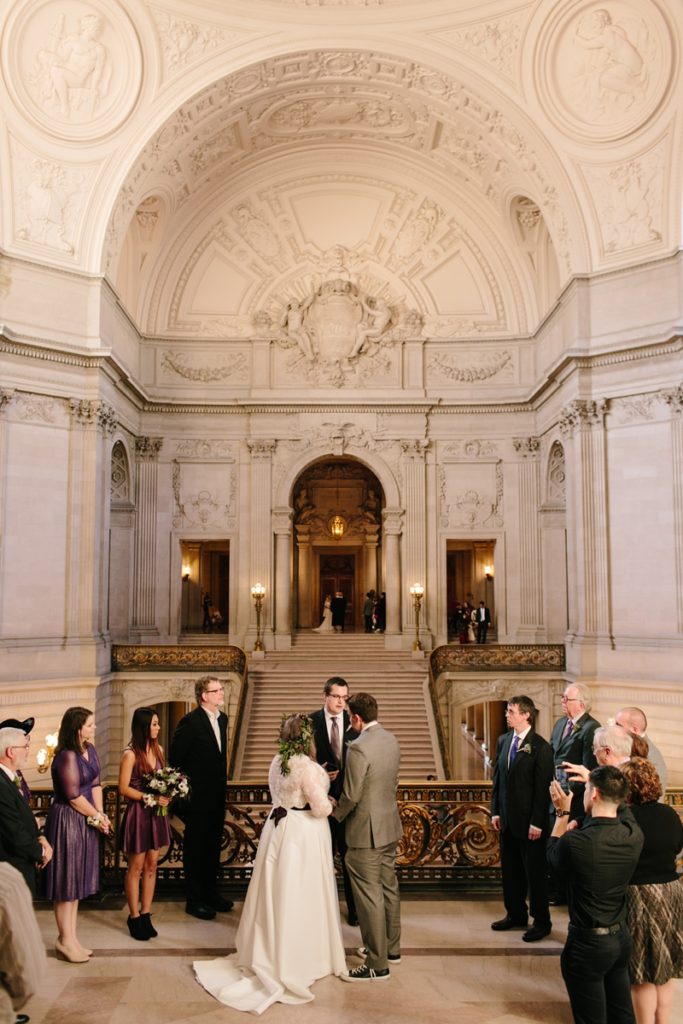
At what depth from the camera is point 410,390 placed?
2278 centimetres

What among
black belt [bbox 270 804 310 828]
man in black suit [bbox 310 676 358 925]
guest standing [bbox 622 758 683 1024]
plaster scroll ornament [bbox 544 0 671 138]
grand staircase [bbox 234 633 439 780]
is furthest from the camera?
grand staircase [bbox 234 633 439 780]

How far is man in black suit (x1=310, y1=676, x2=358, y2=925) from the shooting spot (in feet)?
22.3

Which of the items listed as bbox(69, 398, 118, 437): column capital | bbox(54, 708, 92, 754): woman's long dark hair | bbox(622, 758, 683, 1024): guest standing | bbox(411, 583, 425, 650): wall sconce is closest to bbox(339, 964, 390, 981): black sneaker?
bbox(622, 758, 683, 1024): guest standing

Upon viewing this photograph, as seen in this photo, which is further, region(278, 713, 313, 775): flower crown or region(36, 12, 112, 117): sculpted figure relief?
region(36, 12, 112, 117): sculpted figure relief

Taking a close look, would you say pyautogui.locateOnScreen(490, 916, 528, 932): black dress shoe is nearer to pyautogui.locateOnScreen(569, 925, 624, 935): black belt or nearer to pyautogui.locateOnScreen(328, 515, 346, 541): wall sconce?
pyautogui.locateOnScreen(569, 925, 624, 935): black belt

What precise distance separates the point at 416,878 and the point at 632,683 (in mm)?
9883

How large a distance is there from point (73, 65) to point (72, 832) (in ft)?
50.9

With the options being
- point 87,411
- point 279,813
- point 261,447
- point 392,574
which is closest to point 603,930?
point 279,813

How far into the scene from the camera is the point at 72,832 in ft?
20.1

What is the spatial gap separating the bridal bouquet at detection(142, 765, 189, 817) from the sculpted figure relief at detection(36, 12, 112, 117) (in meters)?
14.9

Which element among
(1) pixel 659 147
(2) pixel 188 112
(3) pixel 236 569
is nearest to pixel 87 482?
(3) pixel 236 569

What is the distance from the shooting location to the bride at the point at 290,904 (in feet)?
18.0

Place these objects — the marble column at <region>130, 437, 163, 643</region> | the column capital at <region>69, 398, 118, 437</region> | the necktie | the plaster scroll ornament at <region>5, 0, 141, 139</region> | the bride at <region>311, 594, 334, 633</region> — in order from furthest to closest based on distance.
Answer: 1. the bride at <region>311, 594, 334, 633</region>
2. the marble column at <region>130, 437, 163, 643</region>
3. the column capital at <region>69, 398, 118, 437</region>
4. the plaster scroll ornament at <region>5, 0, 141, 139</region>
5. the necktie

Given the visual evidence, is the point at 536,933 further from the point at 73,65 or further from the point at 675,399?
the point at 73,65
